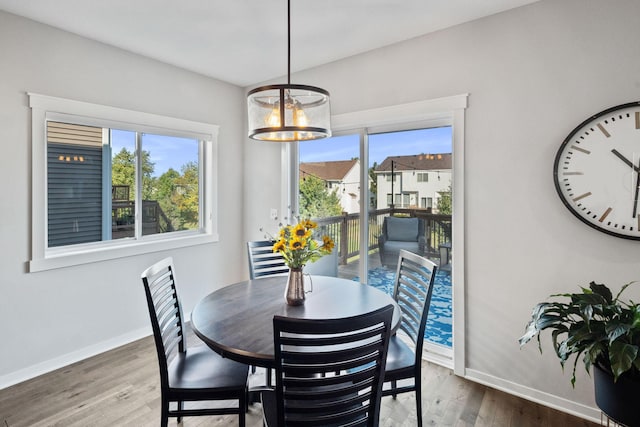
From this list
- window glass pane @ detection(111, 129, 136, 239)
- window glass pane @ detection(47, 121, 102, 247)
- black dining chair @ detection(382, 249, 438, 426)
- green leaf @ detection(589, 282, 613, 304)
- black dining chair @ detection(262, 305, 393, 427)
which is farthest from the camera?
window glass pane @ detection(111, 129, 136, 239)

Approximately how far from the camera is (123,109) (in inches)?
120

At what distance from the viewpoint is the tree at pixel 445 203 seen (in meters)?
2.82

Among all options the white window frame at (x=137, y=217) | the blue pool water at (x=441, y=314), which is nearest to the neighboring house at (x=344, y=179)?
the blue pool water at (x=441, y=314)

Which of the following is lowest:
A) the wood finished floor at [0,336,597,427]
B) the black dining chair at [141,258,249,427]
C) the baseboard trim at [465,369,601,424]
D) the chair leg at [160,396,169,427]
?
the wood finished floor at [0,336,597,427]

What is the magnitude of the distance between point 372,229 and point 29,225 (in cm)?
280

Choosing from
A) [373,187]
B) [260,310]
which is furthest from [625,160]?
[260,310]

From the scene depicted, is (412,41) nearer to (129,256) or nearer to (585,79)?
(585,79)

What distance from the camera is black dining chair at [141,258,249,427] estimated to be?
1662 mm

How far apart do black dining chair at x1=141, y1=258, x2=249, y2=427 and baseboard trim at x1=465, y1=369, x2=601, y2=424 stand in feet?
5.85

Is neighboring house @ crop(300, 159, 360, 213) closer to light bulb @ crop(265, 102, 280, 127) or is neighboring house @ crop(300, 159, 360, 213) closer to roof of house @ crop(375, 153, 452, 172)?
roof of house @ crop(375, 153, 452, 172)

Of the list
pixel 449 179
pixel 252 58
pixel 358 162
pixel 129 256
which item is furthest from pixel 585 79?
pixel 129 256

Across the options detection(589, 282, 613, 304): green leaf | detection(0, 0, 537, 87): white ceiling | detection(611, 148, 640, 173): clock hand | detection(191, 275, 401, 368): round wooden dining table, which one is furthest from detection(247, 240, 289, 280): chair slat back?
detection(611, 148, 640, 173): clock hand

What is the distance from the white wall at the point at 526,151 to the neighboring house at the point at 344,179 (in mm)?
875

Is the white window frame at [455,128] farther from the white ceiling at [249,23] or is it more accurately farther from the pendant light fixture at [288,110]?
the pendant light fixture at [288,110]
